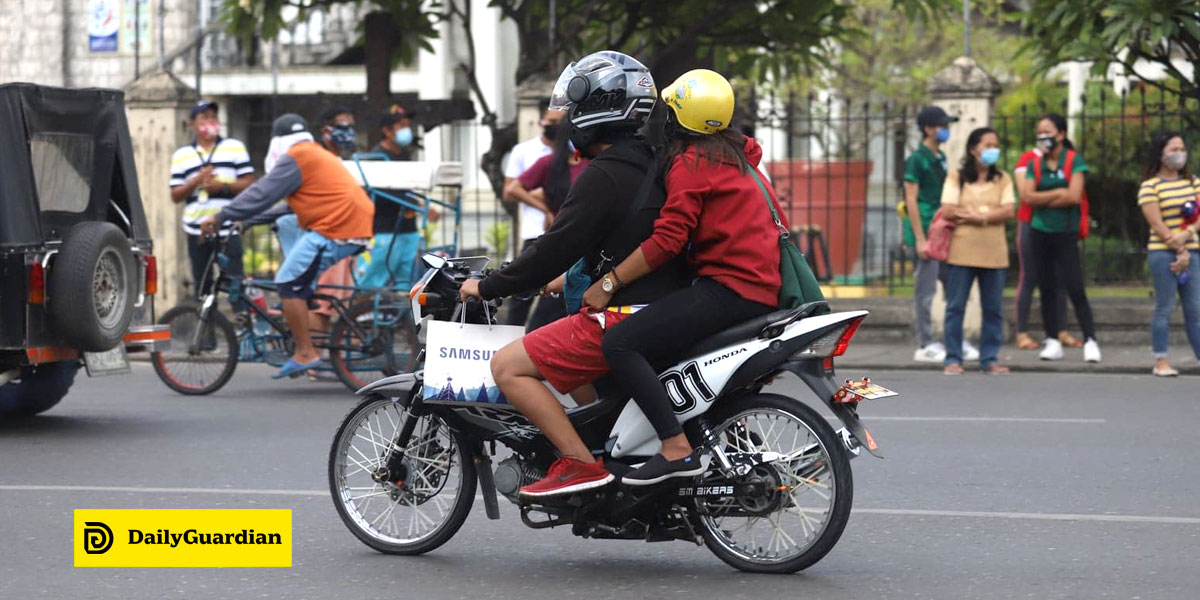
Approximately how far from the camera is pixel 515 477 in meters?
6.13

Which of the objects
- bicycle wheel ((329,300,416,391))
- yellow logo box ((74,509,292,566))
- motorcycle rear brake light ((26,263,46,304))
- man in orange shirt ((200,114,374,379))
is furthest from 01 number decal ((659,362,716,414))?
man in orange shirt ((200,114,374,379))

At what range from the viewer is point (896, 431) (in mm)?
9828

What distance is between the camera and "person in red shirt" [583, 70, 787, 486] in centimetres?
583

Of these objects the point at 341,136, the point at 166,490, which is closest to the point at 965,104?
the point at 341,136

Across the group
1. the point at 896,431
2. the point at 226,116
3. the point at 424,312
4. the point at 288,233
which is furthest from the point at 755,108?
the point at 226,116

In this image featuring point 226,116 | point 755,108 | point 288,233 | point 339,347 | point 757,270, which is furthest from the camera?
point 226,116

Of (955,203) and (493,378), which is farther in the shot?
(955,203)

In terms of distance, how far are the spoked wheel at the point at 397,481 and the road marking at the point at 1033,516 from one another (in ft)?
6.17

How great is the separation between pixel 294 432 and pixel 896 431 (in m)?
3.43

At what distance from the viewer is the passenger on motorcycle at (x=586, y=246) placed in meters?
5.87

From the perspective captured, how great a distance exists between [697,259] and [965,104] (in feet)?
31.9

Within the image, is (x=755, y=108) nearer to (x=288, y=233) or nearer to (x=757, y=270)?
(x=288, y=233)

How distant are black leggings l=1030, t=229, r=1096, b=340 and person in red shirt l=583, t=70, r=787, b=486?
8.21 meters

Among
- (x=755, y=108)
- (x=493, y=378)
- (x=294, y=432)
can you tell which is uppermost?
(x=755, y=108)
